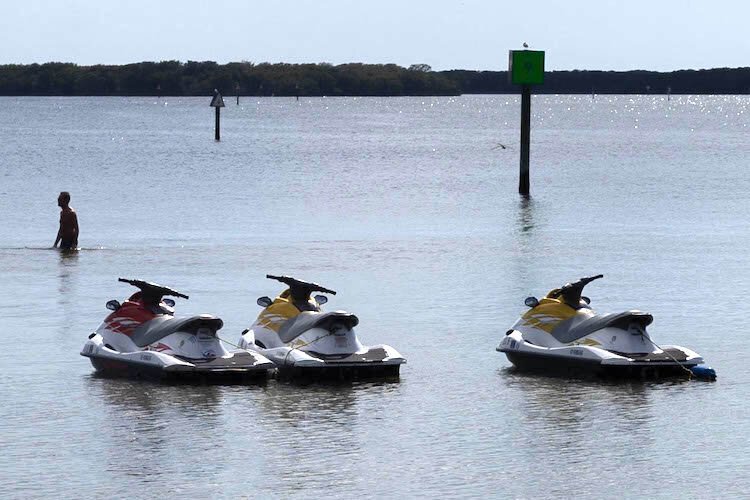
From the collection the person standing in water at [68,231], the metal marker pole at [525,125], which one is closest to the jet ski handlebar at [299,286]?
the person standing in water at [68,231]

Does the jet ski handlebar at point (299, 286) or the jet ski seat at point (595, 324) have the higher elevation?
the jet ski handlebar at point (299, 286)

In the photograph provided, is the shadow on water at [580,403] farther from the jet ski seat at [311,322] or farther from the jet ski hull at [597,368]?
the jet ski seat at [311,322]

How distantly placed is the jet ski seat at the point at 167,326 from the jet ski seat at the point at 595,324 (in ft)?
13.7

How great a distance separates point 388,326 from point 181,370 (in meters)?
6.38

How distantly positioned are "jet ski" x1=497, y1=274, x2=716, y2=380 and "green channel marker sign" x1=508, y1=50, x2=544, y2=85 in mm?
35863

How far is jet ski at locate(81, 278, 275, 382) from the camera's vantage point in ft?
63.5

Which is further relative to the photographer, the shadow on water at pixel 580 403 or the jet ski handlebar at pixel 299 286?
the jet ski handlebar at pixel 299 286

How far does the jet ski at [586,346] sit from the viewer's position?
65.3 feet

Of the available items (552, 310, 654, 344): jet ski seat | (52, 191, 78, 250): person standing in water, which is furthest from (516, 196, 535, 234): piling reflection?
Result: (552, 310, 654, 344): jet ski seat

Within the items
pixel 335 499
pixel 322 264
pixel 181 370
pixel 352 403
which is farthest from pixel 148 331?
pixel 322 264

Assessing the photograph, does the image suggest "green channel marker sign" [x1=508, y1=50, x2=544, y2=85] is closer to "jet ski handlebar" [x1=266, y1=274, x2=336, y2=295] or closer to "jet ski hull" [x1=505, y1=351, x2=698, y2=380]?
"jet ski handlebar" [x1=266, y1=274, x2=336, y2=295]

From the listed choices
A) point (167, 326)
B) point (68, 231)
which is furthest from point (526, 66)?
point (167, 326)

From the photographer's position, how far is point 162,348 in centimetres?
1969

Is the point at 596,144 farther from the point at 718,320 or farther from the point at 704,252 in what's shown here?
the point at 718,320
